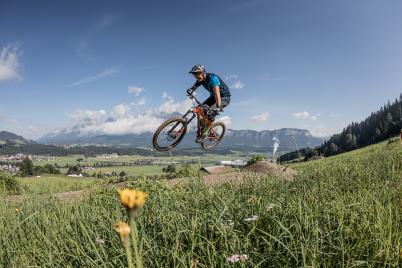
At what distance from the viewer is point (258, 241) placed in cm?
400

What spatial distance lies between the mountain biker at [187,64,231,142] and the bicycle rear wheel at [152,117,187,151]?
2.91ft

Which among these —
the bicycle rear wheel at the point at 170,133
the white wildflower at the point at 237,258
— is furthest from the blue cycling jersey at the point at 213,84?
the white wildflower at the point at 237,258

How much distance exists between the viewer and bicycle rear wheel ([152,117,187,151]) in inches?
665

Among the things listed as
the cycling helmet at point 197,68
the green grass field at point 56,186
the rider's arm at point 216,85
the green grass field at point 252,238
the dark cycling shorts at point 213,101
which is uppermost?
the cycling helmet at point 197,68

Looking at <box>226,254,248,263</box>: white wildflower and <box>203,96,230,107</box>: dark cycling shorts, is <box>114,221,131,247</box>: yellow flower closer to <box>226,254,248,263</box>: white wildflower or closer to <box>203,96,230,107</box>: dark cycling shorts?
<box>226,254,248,263</box>: white wildflower

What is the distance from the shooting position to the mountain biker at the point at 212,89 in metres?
15.9

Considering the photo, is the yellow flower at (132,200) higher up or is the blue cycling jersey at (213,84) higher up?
the blue cycling jersey at (213,84)

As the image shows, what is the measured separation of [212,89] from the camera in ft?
53.6

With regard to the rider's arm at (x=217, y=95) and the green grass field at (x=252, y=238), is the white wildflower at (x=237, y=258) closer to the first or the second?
the green grass field at (x=252, y=238)

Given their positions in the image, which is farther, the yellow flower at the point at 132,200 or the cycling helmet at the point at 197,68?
the cycling helmet at the point at 197,68

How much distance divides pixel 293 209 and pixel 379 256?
1.12m

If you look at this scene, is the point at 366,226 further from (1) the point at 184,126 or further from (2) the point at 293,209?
Result: (1) the point at 184,126

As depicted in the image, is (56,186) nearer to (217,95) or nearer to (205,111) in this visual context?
(205,111)

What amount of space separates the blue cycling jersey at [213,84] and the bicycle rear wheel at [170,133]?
184cm
